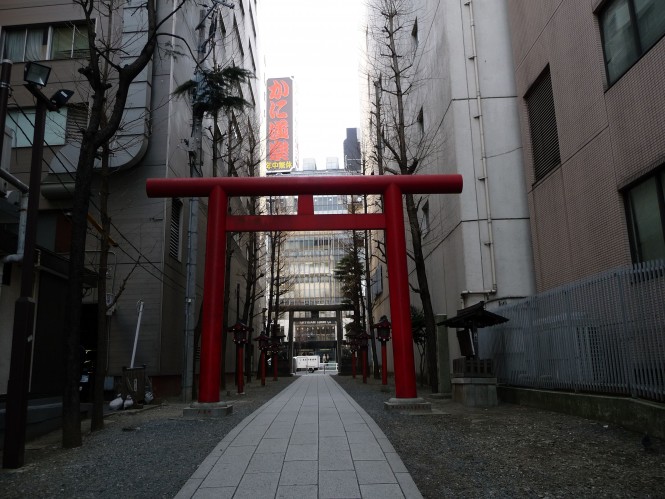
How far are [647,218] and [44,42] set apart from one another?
19.5 m

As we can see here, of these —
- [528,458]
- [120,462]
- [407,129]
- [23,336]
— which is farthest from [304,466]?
[407,129]

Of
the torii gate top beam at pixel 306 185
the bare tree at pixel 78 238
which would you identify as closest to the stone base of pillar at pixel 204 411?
the bare tree at pixel 78 238

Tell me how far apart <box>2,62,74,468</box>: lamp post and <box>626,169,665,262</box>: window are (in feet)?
33.2

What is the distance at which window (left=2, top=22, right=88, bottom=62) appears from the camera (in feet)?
61.0

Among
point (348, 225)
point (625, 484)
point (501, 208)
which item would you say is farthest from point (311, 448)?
point (501, 208)

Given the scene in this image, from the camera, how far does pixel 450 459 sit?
6266 mm

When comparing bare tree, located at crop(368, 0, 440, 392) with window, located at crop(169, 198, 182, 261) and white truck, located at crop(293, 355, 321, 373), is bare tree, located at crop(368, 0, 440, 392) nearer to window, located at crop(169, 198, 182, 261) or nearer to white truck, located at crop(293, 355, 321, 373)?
window, located at crop(169, 198, 182, 261)

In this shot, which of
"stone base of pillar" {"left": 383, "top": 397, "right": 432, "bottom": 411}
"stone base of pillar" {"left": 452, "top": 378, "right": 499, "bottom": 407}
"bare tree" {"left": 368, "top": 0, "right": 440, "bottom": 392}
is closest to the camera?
"stone base of pillar" {"left": 383, "top": 397, "right": 432, "bottom": 411}

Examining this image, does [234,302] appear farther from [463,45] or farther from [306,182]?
[306,182]

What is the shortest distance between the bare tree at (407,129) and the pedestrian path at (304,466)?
24.4 ft

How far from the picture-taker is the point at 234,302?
34125mm

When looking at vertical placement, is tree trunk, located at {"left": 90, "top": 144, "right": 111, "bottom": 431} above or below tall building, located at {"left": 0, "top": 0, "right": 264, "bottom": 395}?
below

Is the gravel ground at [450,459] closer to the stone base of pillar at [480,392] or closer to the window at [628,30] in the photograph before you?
the stone base of pillar at [480,392]

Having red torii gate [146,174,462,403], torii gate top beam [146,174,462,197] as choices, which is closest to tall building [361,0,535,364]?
torii gate top beam [146,174,462,197]
